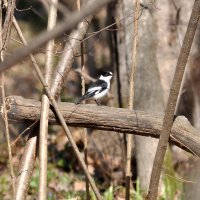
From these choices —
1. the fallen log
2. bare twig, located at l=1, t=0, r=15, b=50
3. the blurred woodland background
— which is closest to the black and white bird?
the blurred woodland background

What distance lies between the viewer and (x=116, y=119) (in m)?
2.96

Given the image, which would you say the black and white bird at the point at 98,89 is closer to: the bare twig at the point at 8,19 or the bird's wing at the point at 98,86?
the bird's wing at the point at 98,86

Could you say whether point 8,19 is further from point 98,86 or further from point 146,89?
point 146,89

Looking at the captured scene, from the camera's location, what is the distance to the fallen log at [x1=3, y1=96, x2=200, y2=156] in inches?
115

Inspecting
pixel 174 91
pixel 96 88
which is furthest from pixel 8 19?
pixel 96 88

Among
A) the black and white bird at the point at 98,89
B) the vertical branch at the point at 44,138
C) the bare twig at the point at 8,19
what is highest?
the black and white bird at the point at 98,89

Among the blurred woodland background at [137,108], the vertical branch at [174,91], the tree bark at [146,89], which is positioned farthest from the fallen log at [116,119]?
the tree bark at [146,89]

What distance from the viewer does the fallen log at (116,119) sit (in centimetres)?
292

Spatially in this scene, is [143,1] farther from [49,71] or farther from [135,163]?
[135,163]

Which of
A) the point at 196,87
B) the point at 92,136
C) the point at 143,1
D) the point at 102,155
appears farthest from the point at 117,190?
the point at 143,1

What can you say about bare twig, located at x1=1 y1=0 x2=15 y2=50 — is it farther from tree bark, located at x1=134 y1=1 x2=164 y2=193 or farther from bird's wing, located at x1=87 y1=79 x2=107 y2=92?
tree bark, located at x1=134 y1=1 x2=164 y2=193

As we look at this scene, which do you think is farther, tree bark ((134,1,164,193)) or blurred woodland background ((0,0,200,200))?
tree bark ((134,1,164,193))

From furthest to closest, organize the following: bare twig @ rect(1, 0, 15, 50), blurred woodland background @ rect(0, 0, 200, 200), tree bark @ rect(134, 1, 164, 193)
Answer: tree bark @ rect(134, 1, 164, 193) < blurred woodland background @ rect(0, 0, 200, 200) < bare twig @ rect(1, 0, 15, 50)

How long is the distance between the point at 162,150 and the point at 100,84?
92.8 inches
